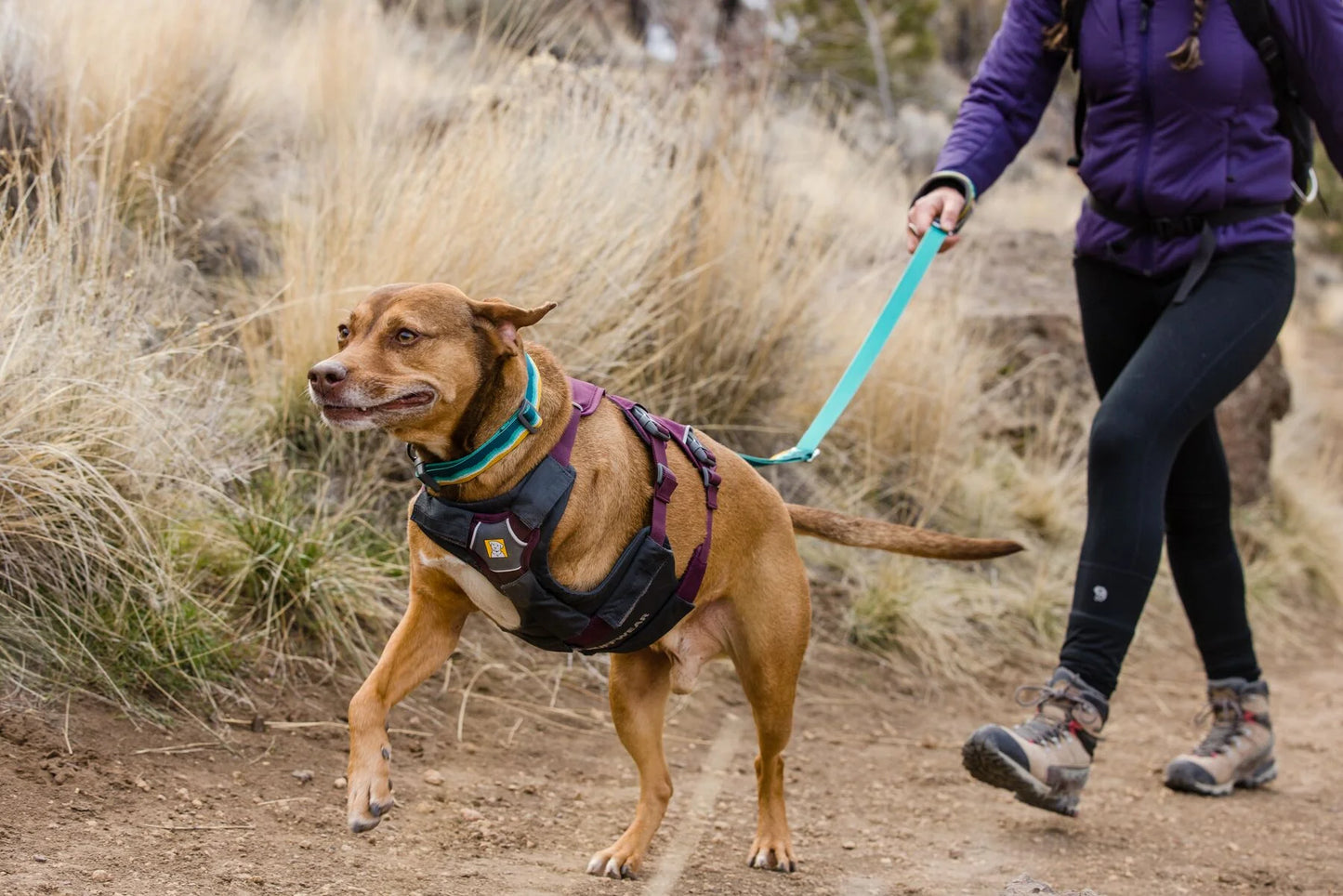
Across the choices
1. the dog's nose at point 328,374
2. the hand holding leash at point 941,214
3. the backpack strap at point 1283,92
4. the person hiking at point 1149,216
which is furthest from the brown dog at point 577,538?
the backpack strap at point 1283,92

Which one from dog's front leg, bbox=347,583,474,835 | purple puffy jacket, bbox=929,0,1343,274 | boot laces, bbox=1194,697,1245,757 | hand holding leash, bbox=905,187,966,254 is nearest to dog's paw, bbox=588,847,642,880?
dog's front leg, bbox=347,583,474,835

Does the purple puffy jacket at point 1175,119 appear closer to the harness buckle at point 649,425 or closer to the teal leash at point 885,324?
the teal leash at point 885,324

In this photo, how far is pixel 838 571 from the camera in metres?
5.79

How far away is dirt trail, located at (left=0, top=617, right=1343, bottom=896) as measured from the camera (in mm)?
2922

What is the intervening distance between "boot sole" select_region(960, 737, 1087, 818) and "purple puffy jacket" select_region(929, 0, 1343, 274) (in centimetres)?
134

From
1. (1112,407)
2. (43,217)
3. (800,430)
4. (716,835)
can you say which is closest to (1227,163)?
(1112,407)

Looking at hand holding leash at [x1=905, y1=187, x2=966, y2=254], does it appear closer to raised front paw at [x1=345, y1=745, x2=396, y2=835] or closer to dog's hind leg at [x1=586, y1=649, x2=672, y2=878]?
dog's hind leg at [x1=586, y1=649, x2=672, y2=878]

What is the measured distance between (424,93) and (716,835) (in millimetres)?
4392

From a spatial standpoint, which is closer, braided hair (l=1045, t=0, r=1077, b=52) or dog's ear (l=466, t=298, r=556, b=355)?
dog's ear (l=466, t=298, r=556, b=355)

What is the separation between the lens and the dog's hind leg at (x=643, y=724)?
10.6 ft

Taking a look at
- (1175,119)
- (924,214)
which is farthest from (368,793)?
(1175,119)

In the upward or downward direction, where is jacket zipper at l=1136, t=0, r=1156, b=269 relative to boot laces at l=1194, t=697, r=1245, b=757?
upward

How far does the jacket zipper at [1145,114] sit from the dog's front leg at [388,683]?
204cm

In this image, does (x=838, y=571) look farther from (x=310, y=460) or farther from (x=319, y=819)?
(x=319, y=819)
